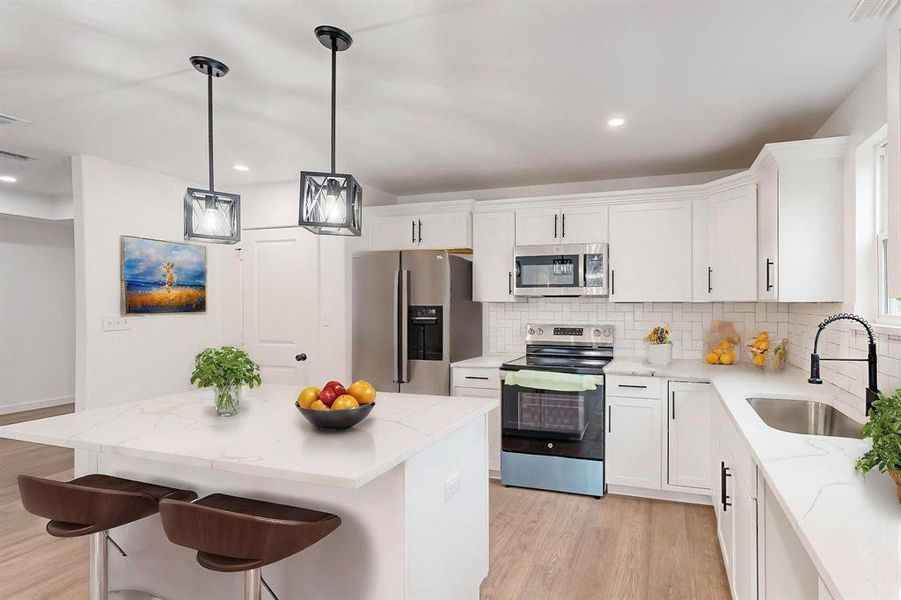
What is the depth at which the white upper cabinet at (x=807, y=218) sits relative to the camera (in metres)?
2.79

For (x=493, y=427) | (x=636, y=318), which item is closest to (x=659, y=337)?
(x=636, y=318)

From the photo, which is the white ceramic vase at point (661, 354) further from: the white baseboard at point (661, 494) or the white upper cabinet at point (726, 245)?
the white baseboard at point (661, 494)

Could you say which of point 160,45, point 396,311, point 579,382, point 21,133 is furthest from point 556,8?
point 21,133

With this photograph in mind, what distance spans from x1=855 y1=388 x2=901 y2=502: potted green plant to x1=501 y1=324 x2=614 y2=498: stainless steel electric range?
7.49 ft

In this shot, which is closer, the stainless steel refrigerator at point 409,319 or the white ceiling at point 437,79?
the white ceiling at point 437,79

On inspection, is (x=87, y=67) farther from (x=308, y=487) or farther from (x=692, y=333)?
(x=692, y=333)

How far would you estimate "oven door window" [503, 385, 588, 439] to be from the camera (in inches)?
148

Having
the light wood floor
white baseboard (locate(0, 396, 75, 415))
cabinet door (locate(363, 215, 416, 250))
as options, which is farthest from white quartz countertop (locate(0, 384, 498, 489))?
white baseboard (locate(0, 396, 75, 415))

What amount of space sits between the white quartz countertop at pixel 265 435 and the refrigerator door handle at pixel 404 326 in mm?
1738

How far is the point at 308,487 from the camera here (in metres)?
1.94

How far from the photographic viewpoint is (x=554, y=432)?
382 centimetres

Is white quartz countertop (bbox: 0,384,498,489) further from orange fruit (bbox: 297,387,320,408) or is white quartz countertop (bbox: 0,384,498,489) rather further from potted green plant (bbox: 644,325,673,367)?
potted green plant (bbox: 644,325,673,367)

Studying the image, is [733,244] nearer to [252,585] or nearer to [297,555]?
[297,555]

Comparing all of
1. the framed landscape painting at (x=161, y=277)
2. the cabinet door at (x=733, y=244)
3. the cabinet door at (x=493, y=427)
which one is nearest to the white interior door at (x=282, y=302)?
A: the framed landscape painting at (x=161, y=277)
